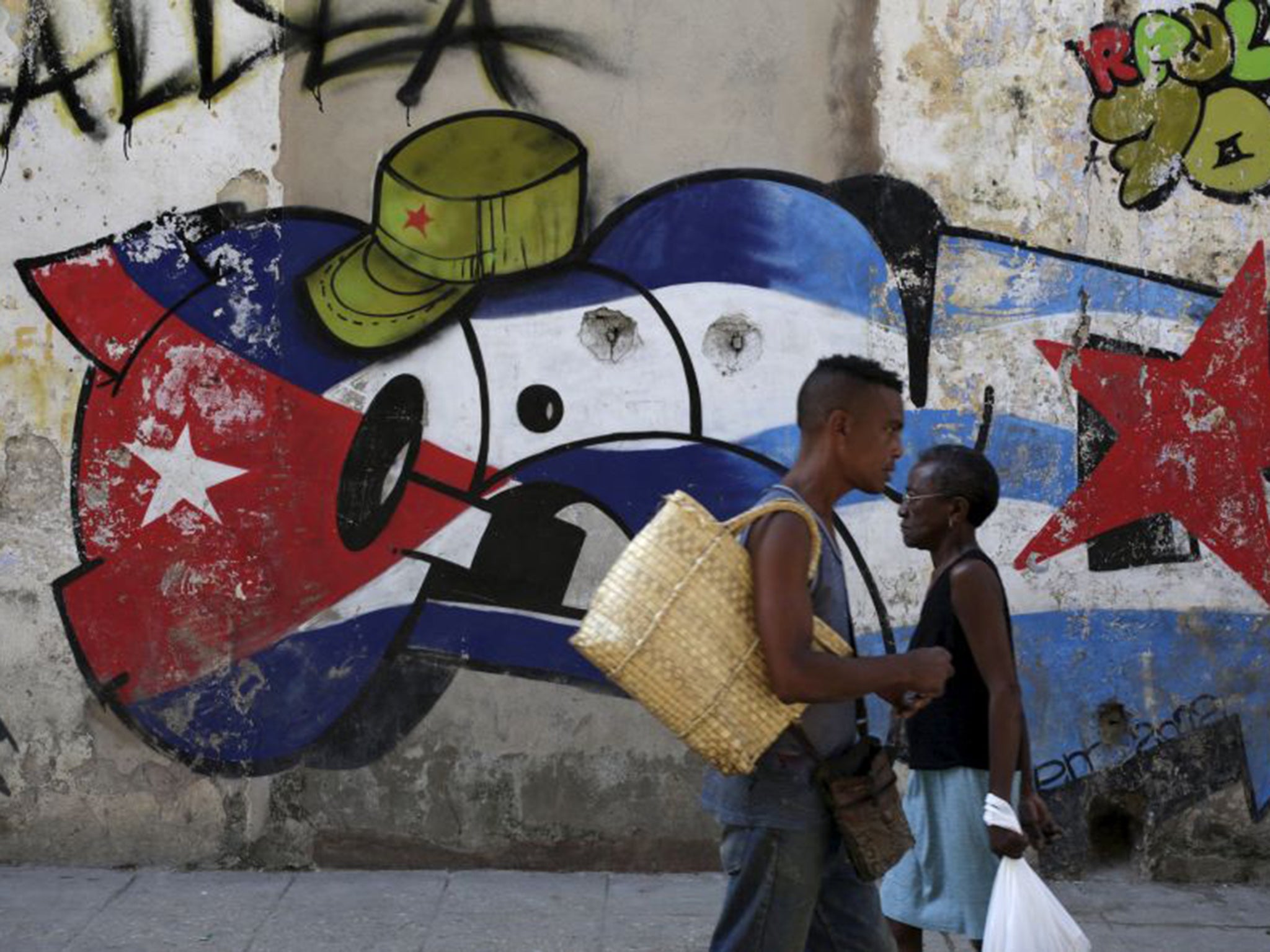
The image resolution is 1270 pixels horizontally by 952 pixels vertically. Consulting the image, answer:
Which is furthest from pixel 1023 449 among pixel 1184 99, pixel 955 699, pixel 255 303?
pixel 255 303

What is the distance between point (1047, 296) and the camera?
232 inches

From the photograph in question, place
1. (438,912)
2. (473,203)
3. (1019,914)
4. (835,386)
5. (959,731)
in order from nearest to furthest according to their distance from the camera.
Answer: (835,386), (1019,914), (959,731), (438,912), (473,203)

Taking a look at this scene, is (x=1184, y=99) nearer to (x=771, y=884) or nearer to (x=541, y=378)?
(x=541, y=378)

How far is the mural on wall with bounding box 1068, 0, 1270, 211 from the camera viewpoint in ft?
19.2

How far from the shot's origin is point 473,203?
5871mm

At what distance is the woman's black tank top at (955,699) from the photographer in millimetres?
3984

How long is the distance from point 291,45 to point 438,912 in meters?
3.00

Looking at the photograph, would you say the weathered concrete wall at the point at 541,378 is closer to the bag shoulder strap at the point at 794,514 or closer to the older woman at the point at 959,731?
the older woman at the point at 959,731

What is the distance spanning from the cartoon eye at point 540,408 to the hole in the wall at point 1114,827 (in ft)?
7.60

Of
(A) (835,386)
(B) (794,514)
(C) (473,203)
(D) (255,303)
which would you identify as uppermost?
(C) (473,203)

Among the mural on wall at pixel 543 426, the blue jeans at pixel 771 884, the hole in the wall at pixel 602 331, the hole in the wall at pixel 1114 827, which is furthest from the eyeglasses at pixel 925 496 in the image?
the hole in the wall at pixel 1114 827

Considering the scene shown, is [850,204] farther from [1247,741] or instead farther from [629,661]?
[629,661]

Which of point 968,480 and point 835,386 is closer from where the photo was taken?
point 835,386

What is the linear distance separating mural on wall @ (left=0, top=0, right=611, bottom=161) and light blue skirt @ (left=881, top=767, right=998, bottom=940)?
2.95 m
